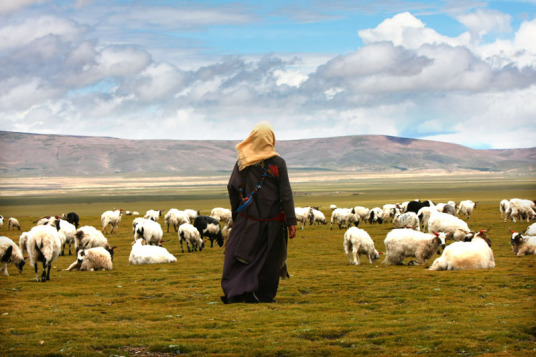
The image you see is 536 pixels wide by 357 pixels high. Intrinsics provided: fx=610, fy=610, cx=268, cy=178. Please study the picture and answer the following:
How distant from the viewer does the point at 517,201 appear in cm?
3459

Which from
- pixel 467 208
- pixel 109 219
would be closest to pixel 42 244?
pixel 109 219

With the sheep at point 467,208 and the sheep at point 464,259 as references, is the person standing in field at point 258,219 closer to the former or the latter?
the sheep at point 464,259

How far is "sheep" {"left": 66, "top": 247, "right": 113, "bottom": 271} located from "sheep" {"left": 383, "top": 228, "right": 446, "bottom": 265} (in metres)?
8.34

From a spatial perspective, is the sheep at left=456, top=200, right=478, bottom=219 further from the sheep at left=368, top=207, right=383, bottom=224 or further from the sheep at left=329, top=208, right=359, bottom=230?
the sheep at left=329, top=208, right=359, bottom=230

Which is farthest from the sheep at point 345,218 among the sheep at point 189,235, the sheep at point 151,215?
the sheep at point 189,235

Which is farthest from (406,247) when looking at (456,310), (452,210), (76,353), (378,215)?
(378,215)

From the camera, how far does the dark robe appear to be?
10.8 meters

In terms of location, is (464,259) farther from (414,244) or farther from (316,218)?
(316,218)

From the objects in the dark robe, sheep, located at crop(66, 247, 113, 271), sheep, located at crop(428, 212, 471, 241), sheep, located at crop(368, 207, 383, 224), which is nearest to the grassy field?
the dark robe

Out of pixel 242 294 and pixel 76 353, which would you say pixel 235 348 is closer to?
pixel 76 353

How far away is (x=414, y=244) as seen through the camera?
17391 millimetres

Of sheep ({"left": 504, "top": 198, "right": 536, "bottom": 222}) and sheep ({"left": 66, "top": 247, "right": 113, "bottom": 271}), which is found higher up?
sheep ({"left": 504, "top": 198, "right": 536, "bottom": 222})

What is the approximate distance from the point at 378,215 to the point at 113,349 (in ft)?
109

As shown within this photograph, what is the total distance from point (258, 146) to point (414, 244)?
8110mm
